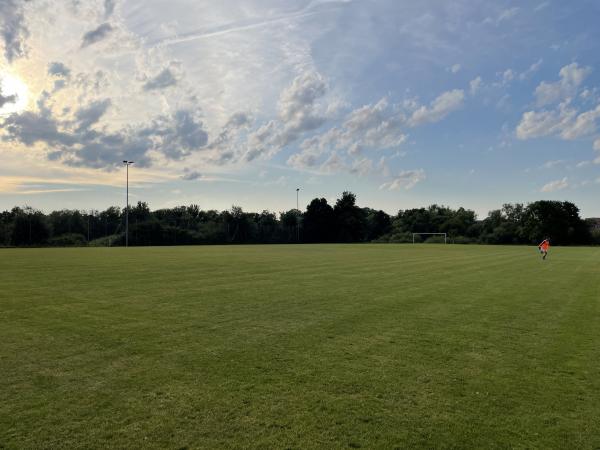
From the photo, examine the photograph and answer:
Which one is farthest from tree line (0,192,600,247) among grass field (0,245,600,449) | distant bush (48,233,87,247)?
→ grass field (0,245,600,449)

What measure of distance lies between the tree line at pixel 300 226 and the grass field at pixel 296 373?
81106mm

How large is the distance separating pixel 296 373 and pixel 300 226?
117371 millimetres

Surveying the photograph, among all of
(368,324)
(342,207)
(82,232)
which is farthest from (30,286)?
(342,207)

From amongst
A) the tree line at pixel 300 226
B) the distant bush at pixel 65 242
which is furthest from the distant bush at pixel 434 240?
the distant bush at pixel 65 242

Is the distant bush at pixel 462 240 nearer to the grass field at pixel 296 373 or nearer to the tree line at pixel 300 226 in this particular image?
the tree line at pixel 300 226

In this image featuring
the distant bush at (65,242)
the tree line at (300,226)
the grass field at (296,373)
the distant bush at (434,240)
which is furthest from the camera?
the distant bush at (434,240)

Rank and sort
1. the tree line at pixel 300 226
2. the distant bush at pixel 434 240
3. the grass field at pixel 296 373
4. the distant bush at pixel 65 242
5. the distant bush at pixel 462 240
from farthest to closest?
the distant bush at pixel 434 240 < the distant bush at pixel 462 240 < the tree line at pixel 300 226 < the distant bush at pixel 65 242 < the grass field at pixel 296 373

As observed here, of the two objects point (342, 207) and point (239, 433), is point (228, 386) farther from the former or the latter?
point (342, 207)

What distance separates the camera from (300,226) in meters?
123

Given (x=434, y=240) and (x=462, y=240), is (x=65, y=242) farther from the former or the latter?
(x=462, y=240)

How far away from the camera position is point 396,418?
4695 millimetres

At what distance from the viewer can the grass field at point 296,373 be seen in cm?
437

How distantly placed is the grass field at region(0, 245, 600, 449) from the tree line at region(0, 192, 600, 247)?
8111cm

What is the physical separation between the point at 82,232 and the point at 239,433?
11263 cm
